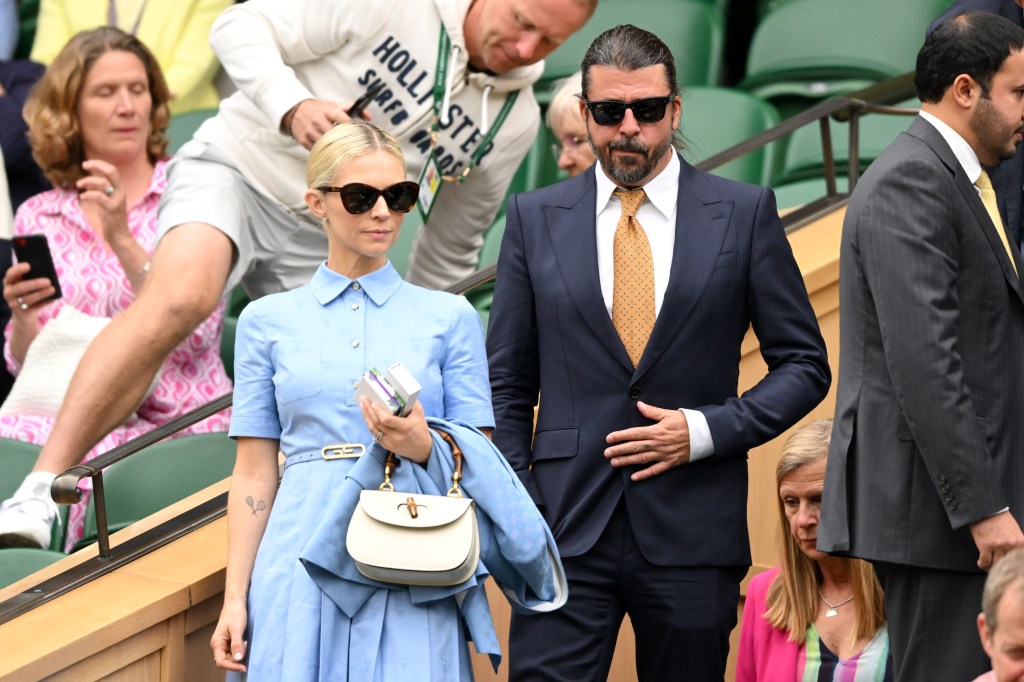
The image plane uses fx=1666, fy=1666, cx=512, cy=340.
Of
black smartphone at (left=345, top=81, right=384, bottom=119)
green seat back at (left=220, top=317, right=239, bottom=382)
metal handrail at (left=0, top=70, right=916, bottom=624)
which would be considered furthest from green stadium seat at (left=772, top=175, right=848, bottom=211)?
green seat back at (left=220, top=317, right=239, bottom=382)

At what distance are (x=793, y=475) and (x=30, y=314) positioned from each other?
2401 mm

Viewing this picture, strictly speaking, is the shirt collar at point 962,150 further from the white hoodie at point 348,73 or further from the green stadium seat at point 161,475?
the green stadium seat at point 161,475

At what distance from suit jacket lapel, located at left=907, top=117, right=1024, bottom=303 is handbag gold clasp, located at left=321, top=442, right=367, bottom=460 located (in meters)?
1.14

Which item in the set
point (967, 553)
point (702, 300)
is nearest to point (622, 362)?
point (702, 300)

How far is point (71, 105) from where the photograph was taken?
5059 millimetres

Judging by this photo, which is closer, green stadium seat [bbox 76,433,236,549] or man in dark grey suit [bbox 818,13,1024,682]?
man in dark grey suit [bbox 818,13,1024,682]

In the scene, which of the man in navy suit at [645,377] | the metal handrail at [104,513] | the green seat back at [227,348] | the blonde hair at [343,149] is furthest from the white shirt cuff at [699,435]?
the green seat back at [227,348]

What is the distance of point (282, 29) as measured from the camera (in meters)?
4.50

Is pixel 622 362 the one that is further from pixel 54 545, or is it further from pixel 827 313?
pixel 54 545

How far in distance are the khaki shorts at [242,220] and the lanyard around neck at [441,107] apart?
43 centimetres

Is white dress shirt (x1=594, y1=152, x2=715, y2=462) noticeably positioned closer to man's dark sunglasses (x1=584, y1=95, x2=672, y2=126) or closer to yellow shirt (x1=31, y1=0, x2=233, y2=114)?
man's dark sunglasses (x1=584, y1=95, x2=672, y2=126)

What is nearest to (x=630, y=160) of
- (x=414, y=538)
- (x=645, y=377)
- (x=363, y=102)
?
(x=645, y=377)

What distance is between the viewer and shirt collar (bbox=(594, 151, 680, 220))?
10.6 feet

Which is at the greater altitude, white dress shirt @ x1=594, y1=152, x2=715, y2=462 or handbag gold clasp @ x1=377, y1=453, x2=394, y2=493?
white dress shirt @ x1=594, y1=152, x2=715, y2=462
